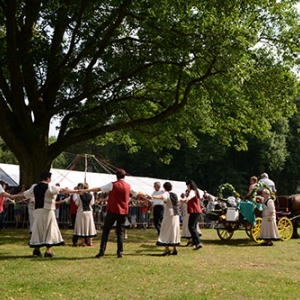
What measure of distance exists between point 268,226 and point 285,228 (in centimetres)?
210

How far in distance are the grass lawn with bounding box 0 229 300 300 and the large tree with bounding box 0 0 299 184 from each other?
6.27 meters

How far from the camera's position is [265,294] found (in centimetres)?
788

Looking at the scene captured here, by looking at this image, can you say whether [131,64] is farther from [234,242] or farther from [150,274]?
[150,274]

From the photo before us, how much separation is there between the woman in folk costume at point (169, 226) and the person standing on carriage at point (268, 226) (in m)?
4.24

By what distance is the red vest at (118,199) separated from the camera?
12.0m

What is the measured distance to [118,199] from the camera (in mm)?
12039

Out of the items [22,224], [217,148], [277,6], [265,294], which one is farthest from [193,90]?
[217,148]

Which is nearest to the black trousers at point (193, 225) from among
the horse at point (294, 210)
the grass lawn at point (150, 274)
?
the grass lawn at point (150, 274)

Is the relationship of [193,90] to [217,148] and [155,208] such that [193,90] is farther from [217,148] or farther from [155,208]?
[217,148]

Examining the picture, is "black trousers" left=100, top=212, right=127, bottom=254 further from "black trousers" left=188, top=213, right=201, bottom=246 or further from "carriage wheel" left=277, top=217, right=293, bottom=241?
"carriage wheel" left=277, top=217, right=293, bottom=241

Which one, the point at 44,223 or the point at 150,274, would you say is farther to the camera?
the point at 44,223

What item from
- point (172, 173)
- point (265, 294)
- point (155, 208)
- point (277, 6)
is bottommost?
point (265, 294)

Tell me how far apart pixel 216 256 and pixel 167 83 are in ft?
33.7

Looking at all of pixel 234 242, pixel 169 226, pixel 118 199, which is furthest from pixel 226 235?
pixel 118 199
